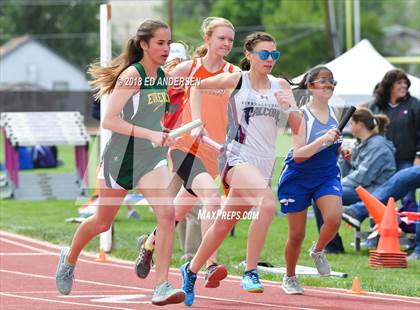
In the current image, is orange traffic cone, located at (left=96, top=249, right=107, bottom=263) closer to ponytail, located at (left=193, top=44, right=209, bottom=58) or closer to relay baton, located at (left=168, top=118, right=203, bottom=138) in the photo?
ponytail, located at (left=193, top=44, right=209, bottom=58)

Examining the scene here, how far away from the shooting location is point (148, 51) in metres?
9.02

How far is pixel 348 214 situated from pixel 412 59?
18722mm

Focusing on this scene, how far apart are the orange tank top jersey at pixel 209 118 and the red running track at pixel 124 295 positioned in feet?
3.92

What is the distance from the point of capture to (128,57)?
913 centimetres

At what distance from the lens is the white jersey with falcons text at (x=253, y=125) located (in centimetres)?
952

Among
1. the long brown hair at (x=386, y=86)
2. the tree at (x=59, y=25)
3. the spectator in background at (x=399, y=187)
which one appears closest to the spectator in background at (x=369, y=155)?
the spectator in background at (x=399, y=187)

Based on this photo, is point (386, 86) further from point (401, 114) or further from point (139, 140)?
point (139, 140)

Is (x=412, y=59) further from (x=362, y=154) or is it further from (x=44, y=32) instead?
(x=44, y=32)

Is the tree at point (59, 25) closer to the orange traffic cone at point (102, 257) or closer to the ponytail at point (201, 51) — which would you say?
the orange traffic cone at point (102, 257)

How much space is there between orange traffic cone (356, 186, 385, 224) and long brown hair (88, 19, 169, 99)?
4957 millimetres

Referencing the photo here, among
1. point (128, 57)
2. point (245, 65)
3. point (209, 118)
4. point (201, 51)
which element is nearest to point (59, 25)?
point (201, 51)

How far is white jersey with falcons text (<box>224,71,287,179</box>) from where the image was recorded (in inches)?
375

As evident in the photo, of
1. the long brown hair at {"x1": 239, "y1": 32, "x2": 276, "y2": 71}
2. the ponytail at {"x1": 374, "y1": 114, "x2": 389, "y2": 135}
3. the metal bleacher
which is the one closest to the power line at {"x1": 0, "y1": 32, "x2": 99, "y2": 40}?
the metal bleacher

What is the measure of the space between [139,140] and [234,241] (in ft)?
21.4
